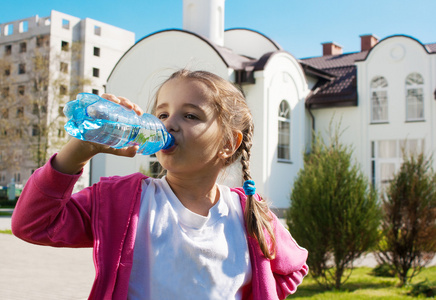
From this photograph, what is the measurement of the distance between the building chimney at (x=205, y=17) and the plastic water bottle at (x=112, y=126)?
69.6 ft

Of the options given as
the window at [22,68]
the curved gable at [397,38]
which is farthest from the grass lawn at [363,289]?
the window at [22,68]

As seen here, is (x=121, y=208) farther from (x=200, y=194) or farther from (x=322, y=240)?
(x=322, y=240)

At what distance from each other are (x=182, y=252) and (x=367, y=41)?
29312 millimetres

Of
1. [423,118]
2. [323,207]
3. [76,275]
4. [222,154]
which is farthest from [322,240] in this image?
[423,118]

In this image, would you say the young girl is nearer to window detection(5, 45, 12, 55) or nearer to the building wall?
the building wall

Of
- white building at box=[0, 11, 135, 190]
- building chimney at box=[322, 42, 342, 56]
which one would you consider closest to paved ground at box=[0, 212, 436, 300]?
building chimney at box=[322, 42, 342, 56]

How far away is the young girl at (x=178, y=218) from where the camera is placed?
5.72 ft

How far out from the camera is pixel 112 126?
1.64m

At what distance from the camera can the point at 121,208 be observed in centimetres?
193

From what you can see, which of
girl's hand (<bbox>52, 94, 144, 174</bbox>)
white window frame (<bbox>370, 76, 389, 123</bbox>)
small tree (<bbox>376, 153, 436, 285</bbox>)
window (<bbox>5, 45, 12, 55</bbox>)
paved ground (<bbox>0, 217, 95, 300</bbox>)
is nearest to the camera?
girl's hand (<bbox>52, 94, 144, 174</bbox>)

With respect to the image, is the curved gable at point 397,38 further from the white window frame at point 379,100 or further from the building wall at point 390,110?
the white window frame at point 379,100

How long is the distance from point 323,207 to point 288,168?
1382 centimetres

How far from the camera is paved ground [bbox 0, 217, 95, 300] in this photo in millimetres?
6727

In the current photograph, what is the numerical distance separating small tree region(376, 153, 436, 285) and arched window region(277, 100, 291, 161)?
12.8m
